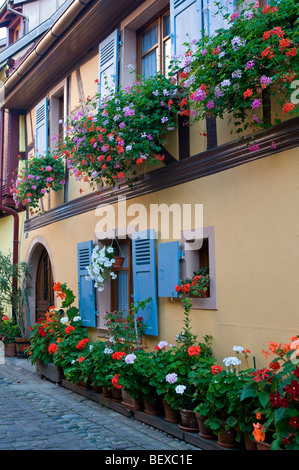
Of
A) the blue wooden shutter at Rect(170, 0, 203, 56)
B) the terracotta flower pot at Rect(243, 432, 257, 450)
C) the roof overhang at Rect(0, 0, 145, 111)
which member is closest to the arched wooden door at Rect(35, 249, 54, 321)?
the roof overhang at Rect(0, 0, 145, 111)

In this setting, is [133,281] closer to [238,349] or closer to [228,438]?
[238,349]

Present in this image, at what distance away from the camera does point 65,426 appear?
505 cm

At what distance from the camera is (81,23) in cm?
772

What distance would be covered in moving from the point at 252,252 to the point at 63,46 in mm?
5633

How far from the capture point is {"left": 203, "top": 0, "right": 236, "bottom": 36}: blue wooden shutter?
489 cm

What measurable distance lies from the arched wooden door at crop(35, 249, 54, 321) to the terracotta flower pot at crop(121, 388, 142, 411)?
4.87 m

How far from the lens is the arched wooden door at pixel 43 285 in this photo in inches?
399

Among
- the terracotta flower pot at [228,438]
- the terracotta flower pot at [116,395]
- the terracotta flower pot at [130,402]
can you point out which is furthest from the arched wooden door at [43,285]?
the terracotta flower pot at [228,438]

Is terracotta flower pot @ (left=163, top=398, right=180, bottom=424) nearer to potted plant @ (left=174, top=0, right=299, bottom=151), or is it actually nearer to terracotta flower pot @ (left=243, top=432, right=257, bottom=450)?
terracotta flower pot @ (left=243, top=432, right=257, bottom=450)

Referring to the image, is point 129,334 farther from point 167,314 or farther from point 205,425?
point 205,425

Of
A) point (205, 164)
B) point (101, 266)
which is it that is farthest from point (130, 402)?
point (205, 164)

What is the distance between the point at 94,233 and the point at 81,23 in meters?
3.20

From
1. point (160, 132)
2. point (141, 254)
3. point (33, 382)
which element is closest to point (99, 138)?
point (160, 132)

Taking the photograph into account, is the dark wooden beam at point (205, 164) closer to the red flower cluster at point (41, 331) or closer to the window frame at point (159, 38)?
the window frame at point (159, 38)
